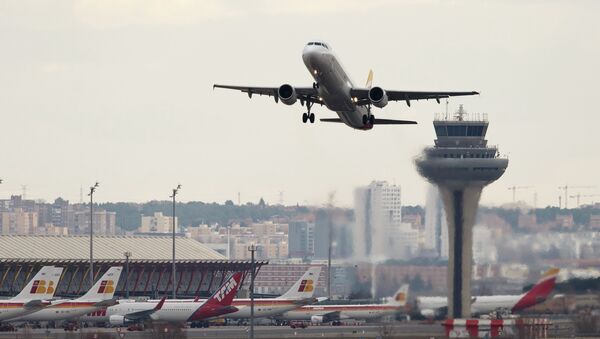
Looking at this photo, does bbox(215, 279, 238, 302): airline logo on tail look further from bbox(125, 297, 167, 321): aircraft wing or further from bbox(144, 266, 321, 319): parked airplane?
bbox(125, 297, 167, 321): aircraft wing

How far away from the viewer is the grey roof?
17925 centimetres

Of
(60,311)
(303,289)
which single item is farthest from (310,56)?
(303,289)

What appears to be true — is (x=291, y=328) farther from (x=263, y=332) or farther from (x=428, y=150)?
(x=428, y=150)

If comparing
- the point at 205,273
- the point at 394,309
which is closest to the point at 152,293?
the point at 205,273

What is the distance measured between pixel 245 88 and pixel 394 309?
2628 centimetres

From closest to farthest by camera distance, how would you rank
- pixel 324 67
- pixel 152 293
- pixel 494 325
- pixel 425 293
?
1. pixel 324 67
2. pixel 494 325
3. pixel 425 293
4. pixel 152 293

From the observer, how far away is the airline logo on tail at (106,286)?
132875 millimetres

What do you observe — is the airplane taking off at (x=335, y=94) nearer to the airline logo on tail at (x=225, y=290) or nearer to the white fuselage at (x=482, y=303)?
the white fuselage at (x=482, y=303)

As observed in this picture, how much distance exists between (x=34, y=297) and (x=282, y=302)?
21.5 meters

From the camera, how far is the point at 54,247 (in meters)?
184

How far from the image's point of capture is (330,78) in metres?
87.3

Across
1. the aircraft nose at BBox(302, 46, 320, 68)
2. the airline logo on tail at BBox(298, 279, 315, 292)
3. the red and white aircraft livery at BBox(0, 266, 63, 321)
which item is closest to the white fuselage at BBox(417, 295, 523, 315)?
the airline logo on tail at BBox(298, 279, 315, 292)

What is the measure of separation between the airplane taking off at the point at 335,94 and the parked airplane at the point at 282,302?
43.0 m

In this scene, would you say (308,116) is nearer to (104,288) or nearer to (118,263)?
(104,288)
